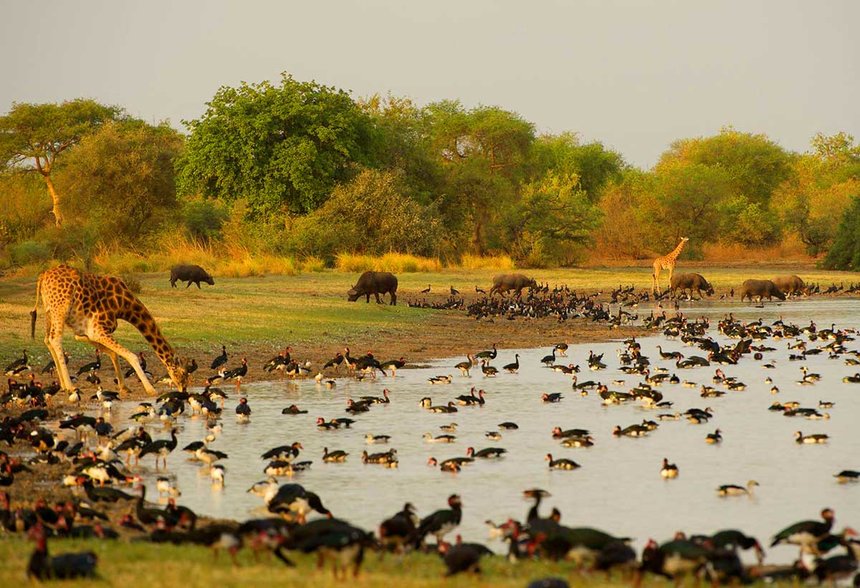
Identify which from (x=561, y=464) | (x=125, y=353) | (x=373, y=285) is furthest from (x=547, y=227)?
(x=561, y=464)

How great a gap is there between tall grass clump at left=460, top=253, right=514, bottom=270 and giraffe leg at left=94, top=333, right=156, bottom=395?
37.5m

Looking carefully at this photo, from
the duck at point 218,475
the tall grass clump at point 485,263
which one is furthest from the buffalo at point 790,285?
the duck at point 218,475

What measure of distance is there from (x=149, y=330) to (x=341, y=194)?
1357 inches

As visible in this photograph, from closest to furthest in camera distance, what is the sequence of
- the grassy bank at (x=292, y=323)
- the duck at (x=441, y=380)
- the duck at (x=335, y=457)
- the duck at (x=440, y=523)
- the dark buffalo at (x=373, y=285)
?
the duck at (x=440, y=523) < the duck at (x=335, y=457) < the duck at (x=441, y=380) < the grassy bank at (x=292, y=323) < the dark buffalo at (x=373, y=285)

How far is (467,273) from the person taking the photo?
54062 millimetres

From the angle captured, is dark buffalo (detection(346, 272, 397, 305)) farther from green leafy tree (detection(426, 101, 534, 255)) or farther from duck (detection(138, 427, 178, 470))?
green leafy tree (detection(426, 101, 534, 255))

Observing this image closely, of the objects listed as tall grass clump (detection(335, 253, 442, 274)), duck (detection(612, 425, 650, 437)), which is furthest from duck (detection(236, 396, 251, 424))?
tall grass clump (detection(335, 253, 442, 274))

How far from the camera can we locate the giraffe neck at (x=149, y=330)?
21.1 metres

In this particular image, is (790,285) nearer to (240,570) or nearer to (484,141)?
(484,141)

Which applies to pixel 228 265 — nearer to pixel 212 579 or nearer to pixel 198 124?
pixel 198 124

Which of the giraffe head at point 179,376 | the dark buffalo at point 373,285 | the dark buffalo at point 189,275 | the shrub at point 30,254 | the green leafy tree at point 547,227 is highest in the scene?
the green leafy tree at point 547,227

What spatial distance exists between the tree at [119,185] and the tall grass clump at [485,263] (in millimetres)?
14838

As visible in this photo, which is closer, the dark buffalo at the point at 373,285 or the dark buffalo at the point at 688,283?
the dark buffalo at the point at 373,285

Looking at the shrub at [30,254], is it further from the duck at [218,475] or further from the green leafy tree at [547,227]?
the duck at [218,475]
